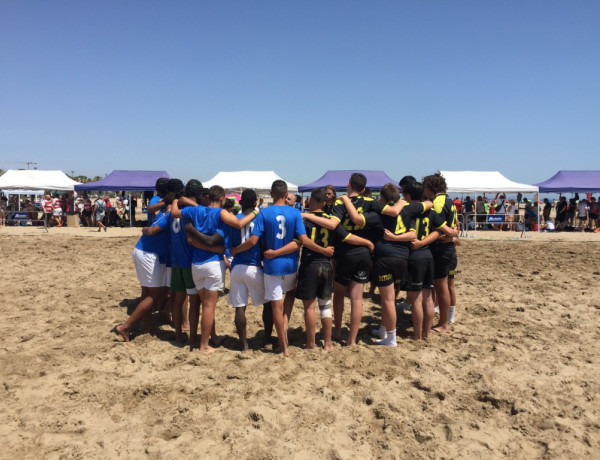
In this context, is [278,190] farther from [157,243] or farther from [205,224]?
[157,243]

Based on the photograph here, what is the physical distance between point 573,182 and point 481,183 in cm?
466

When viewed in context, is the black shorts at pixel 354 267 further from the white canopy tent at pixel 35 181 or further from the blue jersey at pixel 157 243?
the white canopy tent at pixel 35 181

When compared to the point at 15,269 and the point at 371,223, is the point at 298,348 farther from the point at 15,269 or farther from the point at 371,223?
the point at 15,269

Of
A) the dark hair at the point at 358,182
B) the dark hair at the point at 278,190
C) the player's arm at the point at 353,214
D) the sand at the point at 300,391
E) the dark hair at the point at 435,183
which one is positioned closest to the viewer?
the sand at the point at 300,391

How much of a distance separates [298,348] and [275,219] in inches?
60.8

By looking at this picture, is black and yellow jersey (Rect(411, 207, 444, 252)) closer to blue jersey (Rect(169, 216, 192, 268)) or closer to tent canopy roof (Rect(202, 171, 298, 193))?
blue jersey (Rect(169, 216, 192, 268))

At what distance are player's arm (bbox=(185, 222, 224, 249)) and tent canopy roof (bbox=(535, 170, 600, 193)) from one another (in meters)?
21.4

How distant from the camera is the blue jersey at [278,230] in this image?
161 inches

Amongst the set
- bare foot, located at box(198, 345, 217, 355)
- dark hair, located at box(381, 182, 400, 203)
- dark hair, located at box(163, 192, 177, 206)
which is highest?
dark hair, located at box(381, 182, 400, 203)

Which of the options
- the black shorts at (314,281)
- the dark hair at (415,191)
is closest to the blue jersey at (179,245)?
the black shorts at (314,281)

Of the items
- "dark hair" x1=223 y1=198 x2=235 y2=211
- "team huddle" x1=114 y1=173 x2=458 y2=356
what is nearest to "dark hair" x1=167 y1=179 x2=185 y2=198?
"team huddle" x1=114 y1=173 x2=458 y2=356

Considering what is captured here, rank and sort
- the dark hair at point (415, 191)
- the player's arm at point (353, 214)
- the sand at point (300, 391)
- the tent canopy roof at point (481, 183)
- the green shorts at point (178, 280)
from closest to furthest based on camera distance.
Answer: the sand at point (300, 391)
the player's arm at point (353, 214)
the green shorts at point (178, 280)
the dark hair at point (415, 191)
the tent canopy roof at point (481, 183)

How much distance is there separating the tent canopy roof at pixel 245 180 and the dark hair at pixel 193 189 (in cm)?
1877

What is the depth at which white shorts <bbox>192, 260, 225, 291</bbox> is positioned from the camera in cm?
423
